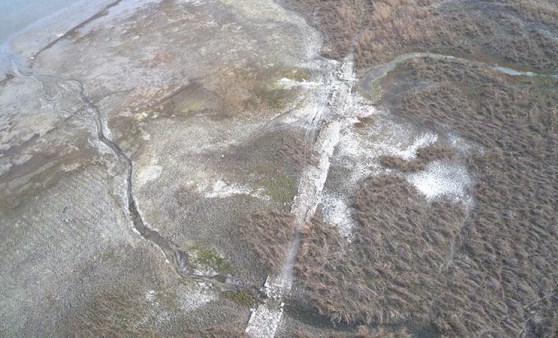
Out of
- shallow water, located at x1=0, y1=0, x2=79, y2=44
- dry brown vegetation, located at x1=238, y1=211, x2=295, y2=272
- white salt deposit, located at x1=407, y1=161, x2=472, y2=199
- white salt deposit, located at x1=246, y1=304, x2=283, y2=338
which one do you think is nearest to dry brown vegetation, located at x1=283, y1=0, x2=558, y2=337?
white salt deposit, located at x1=407, y1=161, x2=472, y2=199

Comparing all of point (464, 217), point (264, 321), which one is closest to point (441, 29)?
point (464, 217)

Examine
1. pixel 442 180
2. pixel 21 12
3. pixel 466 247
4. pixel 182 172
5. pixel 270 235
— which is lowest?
pixel 466 247

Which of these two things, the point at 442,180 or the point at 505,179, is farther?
the point at 442,180

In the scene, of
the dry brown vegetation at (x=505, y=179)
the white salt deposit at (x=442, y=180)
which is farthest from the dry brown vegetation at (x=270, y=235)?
the dry brown vegetation at (x=505, y=179)

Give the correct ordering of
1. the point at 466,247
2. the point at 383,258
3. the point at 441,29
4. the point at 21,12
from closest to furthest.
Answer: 1. the point at 383,258
2. the point at 466,247
3. the point at 441,29
4. the point at 21,12

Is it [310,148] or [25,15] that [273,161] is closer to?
[310,148]

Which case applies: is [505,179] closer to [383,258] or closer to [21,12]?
[383,258]

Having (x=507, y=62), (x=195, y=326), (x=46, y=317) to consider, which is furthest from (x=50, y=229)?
(x=507, y=62)
